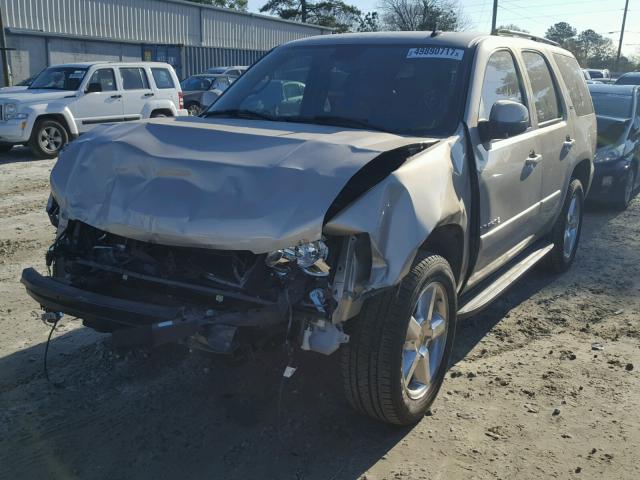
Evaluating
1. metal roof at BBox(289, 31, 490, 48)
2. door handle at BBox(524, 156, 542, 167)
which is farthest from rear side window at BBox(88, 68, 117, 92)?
door handle at BBox(524, 156, 542, 167)

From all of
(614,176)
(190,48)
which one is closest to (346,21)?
(190,48)

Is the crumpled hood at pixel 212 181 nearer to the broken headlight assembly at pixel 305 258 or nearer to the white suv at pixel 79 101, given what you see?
the broken headlight assembly at pixel 305 258

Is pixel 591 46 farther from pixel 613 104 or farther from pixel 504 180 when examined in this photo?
pixel 504 180

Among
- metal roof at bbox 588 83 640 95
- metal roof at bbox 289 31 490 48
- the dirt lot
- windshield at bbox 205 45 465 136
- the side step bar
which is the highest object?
metal roof at bbox 289 31 490 48

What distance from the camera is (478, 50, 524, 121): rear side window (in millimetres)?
4031

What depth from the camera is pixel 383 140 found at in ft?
10.9

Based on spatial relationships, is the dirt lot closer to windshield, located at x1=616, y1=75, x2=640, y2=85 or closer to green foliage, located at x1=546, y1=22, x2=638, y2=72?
windshield, located at x1=616, y1=75, x2=640, y2=85

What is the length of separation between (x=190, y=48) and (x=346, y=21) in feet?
96.4

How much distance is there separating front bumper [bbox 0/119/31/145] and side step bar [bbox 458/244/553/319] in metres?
10.4

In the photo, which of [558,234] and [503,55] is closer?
[503,55]

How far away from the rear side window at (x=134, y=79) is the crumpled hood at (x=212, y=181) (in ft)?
37.3

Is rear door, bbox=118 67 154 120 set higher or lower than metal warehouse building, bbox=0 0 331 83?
lower

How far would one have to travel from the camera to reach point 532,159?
4.51m

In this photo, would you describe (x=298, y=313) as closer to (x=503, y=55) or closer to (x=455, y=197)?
(x=455, y=197)
